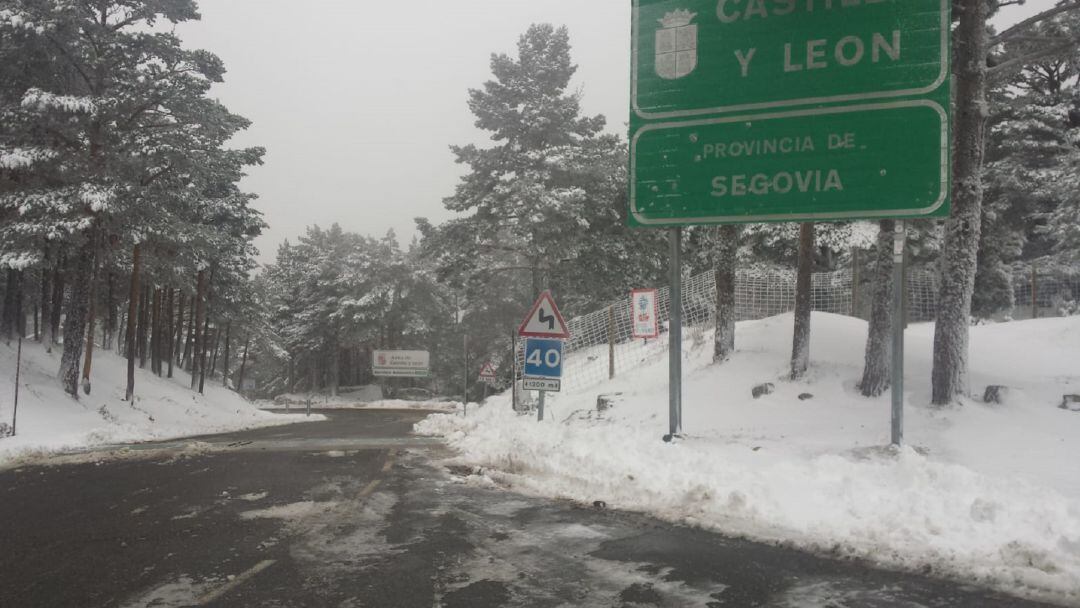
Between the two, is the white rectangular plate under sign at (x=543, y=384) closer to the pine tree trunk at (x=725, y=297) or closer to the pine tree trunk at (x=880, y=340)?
the pine tree trunk at (x=725, y=297)

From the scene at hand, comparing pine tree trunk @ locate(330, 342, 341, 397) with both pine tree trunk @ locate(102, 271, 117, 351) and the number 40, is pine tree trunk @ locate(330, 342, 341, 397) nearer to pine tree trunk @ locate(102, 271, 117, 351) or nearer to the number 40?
pine tree trunk @ locate(102, 271, 117, 351)

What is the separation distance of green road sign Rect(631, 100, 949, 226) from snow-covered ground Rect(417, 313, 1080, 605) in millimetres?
3179

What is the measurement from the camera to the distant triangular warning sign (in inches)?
535

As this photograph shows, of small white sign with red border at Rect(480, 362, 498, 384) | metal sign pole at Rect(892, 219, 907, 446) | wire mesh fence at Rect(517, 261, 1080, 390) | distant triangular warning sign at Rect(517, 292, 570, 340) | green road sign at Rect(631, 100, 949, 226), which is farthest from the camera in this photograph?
small white sign with red border at Rect(480, 362, 498, 384)

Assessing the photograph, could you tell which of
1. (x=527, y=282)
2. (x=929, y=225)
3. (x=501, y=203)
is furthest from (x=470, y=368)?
(x=929, y=225)

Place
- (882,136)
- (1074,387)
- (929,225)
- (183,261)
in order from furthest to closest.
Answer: (183,261) → (929,225) → (1074,387) → (882,136)

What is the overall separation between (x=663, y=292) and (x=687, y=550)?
2439cm

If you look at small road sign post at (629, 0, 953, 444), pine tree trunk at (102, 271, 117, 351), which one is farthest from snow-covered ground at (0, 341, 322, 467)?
small road sign post at (629, 0, 953, 444)

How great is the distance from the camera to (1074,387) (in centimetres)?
1111

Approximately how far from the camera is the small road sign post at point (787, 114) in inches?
362

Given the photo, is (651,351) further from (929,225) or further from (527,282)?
(527,282)

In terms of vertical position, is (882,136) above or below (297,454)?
above

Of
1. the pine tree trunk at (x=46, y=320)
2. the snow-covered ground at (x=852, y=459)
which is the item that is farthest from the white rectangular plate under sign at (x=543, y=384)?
the pine tree trunk at (x=46, y=320)

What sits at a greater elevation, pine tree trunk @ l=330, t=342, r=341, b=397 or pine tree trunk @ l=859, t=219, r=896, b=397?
pine tree trunk @ l=859, t=219, r=896, b=397
